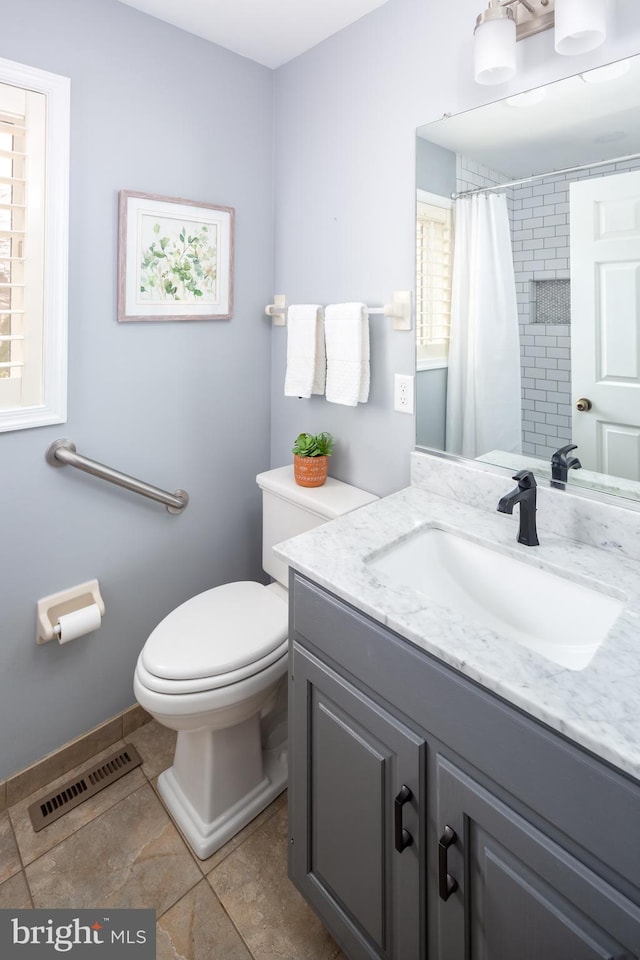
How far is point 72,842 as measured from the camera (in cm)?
154

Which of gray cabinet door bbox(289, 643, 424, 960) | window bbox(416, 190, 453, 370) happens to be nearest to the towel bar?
window bbox(416, 190, 453, 370)

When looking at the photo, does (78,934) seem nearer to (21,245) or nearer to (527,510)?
(527,510)

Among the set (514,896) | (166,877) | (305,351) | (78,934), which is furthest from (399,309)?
(78,934)

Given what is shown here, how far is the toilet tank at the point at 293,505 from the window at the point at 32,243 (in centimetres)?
74

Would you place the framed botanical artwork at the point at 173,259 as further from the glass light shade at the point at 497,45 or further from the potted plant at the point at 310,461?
the glass light shade at the point at 497,45

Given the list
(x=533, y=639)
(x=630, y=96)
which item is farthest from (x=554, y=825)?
(x=630, y=96)

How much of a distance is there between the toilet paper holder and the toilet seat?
303 millimetres

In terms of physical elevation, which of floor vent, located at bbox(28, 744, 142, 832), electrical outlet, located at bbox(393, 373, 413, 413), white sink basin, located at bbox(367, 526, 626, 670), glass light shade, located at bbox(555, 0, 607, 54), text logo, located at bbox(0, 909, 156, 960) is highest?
glass light shade, located at bbox(555, 0, 607, 54)

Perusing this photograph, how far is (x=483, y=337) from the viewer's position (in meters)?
1.47

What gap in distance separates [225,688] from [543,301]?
4.19ft

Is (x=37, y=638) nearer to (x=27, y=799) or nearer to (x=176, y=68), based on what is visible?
(x=27, y=799)

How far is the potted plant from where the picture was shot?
1825 mm

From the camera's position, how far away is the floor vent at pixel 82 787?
163 cm

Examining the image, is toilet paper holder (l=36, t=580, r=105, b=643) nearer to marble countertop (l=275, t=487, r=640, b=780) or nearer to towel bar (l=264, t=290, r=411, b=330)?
marble countertop (l=275, t=487, r=640, b=780)
